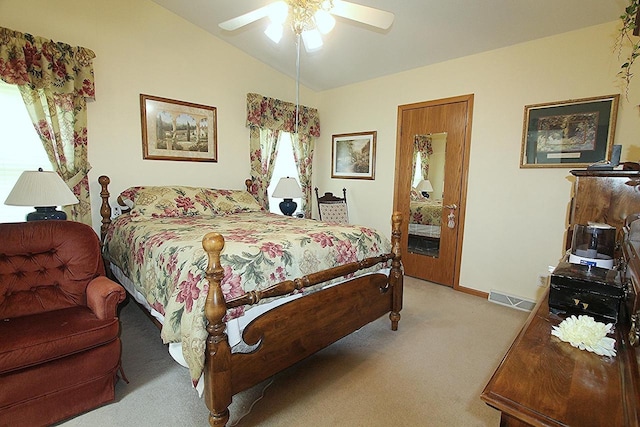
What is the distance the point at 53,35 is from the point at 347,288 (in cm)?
330

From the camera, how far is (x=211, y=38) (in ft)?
12.2

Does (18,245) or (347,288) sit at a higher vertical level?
(18,245)

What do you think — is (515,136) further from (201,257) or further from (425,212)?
(201,257)

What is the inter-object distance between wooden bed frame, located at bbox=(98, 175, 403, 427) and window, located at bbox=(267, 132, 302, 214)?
2.42m

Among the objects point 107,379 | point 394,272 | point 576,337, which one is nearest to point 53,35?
point 107,379

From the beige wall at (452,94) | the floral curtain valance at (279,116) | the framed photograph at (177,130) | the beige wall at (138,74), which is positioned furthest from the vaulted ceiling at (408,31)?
the framed photograph at (177,130)

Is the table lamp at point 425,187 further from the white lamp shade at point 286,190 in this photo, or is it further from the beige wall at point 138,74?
the beige wall at point 138,74

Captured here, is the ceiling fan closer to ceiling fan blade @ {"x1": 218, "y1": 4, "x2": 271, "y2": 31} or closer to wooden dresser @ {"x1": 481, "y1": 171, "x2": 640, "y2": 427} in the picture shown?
ceiling fan blade @ {"x1": 218, "y1": 4, "x2": 271, "y2": 31}

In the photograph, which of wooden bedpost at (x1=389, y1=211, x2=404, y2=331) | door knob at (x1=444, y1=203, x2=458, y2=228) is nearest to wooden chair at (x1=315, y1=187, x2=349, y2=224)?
door knob at (x1=444, y1=203, x2=458, y2=228)

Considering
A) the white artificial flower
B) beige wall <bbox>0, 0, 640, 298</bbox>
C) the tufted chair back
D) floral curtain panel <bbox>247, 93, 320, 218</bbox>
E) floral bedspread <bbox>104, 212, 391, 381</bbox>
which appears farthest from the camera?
floral curtain panel <bbox>247, 93, 320, 218</bbox>

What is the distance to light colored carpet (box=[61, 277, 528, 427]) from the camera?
1.66 metres

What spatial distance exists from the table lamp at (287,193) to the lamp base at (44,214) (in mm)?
2153

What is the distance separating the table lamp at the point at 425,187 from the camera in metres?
3.78

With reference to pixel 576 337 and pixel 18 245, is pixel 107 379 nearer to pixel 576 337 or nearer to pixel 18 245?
pixel 18 245
